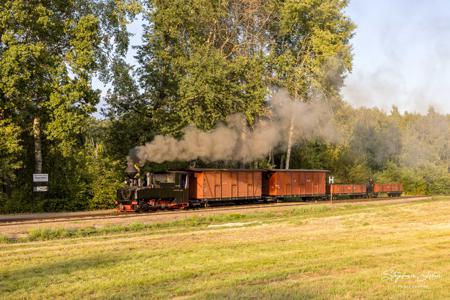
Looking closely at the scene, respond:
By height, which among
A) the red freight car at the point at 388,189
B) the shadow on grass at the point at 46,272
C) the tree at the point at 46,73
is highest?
the tree at the point at 46,73

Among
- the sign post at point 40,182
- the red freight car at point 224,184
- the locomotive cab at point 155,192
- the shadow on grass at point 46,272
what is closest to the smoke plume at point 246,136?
the locomotive cab at point 155,192

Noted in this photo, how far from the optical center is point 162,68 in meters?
40.7

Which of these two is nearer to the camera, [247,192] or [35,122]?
[35,122]

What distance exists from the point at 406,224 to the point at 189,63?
2242 cm

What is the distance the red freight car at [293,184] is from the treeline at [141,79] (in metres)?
5.13

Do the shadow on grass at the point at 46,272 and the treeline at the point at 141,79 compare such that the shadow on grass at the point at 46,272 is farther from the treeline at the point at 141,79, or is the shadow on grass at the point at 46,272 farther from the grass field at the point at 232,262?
the treeline at the point at 141,79

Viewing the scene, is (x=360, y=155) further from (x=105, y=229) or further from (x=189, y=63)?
(x=105, y=229)

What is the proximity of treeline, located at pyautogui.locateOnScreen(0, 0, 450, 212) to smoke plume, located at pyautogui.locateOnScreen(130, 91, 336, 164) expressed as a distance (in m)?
0.81

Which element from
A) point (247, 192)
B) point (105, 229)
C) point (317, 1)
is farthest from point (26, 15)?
point (317, 1)

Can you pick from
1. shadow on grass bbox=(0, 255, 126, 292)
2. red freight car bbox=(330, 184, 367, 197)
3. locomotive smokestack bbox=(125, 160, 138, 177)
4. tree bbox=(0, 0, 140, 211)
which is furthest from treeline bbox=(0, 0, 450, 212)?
shadow on grass bbox=(0, 255, 126, 292)

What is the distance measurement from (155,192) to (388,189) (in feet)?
98.9

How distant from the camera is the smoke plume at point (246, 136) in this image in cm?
3606

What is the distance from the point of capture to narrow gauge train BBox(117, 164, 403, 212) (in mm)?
29906

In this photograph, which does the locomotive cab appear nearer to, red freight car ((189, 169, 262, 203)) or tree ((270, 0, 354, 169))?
red freight car ((189, 169, 262, 203))
